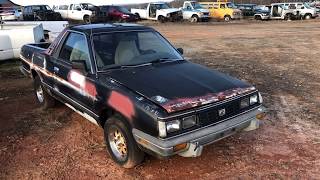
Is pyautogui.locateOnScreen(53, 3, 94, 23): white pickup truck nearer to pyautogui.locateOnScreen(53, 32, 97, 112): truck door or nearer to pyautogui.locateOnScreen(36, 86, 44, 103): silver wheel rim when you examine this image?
pyautogui.locateOnScreen(36, 86, 44, 103): silver wheel rim

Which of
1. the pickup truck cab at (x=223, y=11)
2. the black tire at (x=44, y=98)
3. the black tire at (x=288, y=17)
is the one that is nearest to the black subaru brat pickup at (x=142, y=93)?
the black tire at (x=44, y=98)

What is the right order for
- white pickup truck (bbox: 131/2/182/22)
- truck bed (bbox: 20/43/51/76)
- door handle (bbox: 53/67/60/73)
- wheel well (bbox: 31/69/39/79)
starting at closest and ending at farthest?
door handle (bbox: 53/67/60/73) < truck bed (bbox: 20/43/51/76) < wheel well (bbox: 31/69/39/79) < white pickup truck (bbox: 131/2/182/22)

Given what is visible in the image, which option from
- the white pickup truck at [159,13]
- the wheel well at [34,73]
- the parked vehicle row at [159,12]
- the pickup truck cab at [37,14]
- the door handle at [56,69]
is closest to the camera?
the door handle at [56,69]

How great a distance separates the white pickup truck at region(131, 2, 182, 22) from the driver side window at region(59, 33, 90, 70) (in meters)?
28.5

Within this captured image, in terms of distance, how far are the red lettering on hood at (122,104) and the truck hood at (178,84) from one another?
18 cm

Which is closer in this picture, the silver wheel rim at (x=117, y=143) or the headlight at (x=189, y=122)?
the headlight at (x=189, y=122)

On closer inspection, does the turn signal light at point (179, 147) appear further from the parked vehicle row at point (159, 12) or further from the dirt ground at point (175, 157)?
the parked vehicle row at point (159, 12)

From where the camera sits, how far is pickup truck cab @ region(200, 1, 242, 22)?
3562cm

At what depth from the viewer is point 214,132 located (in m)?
4.49

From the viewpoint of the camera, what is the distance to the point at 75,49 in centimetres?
589

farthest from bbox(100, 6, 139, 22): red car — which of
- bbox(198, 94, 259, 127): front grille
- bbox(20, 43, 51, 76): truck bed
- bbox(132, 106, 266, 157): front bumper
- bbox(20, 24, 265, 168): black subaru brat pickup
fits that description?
bbox(132, 106, 266, 157): front bumper

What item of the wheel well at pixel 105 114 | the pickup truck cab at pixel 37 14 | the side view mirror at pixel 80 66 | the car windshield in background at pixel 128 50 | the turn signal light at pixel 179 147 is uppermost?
the pickup truck cab at pixel 37 14

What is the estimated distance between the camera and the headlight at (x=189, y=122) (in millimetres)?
4328

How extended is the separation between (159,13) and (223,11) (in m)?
5.96
